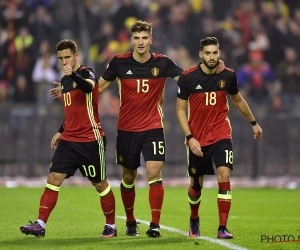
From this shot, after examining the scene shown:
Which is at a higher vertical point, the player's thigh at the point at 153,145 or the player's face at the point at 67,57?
the player's face at the point at 67,57

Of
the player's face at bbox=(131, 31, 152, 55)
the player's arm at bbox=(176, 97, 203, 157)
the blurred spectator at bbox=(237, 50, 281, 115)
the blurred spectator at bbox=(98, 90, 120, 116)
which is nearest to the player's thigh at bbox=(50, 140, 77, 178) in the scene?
the player's arm at bbox=(176, 97, 203, 157)

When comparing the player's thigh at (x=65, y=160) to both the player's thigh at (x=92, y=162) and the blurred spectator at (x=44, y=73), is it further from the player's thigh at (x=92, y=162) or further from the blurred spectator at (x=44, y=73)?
the blurred spectator at (x=44, y=73)

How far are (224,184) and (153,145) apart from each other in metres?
0.95

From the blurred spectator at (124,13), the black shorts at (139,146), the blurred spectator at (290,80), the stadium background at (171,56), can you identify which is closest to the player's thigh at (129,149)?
the black shorts at (139,146)

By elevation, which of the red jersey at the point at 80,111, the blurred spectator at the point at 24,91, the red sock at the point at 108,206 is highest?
the blurred spectator at the point at 24,91

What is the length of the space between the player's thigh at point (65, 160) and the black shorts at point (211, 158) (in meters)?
1.28

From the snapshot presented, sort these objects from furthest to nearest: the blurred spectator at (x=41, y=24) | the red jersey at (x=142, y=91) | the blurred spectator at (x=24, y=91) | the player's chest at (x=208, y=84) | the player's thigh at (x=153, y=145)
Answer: the blurred spectator at (x=41, y=24), the blurred spectator at (x=24, y=91), the red jersey at (x=142, y=91), the player's thigh at (x=153, y=145), the player's chest at (x=208, y=84)

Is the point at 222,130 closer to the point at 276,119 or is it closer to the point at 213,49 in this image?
the point at 213,49

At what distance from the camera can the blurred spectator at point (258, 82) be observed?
74.0 ft

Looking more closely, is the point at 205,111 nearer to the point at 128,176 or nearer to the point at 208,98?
the point at 208,98

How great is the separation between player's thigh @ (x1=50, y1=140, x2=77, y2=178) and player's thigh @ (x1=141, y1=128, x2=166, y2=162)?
2.62ft

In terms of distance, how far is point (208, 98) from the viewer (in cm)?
1045

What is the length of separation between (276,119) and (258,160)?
98 centimetres

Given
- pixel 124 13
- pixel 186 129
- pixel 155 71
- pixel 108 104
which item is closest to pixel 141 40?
pixel 155 71
